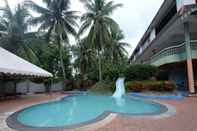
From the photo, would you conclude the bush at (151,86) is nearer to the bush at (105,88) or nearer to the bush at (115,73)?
the bush at (115,73)

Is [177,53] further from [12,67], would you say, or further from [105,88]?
[12,67]

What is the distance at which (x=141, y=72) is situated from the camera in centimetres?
1780

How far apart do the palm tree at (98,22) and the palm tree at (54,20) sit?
2148 millimetres

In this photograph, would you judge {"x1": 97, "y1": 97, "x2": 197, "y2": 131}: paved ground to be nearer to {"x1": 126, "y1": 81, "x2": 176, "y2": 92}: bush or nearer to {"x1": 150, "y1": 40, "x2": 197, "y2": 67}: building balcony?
{"x1": 150, "y1": 40, "x2": 197, "y2": 67}: building balcony

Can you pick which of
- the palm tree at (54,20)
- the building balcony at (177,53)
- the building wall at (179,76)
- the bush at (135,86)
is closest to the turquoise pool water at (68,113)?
the bush at (135,86)

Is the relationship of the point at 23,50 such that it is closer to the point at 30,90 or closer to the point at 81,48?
the point at 30,90

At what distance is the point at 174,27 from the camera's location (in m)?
14.7

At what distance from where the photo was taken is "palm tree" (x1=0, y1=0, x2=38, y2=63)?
21.8 metres

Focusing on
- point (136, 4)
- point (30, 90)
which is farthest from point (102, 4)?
point (30, 90)

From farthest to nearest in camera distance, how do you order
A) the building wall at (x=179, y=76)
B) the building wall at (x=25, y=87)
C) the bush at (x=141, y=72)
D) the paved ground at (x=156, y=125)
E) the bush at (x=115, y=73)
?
1. the bush at (x=115, y=73)
2. the building wall at (x=25, y=87)
3. the building wall at (x=179, y=76)
4. the bush at (x=141, y=72)
5. the paved ground at (x=156, y=125)

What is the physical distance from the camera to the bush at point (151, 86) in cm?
1505

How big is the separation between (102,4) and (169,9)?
32.3 ft

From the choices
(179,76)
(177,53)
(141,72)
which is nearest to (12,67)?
(141,72)

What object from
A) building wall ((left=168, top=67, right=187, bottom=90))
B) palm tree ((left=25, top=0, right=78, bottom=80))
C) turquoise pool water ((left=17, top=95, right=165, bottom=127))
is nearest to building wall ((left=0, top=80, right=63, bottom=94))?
palm tree ((left=25, top=0, right=78, bottom=80))
